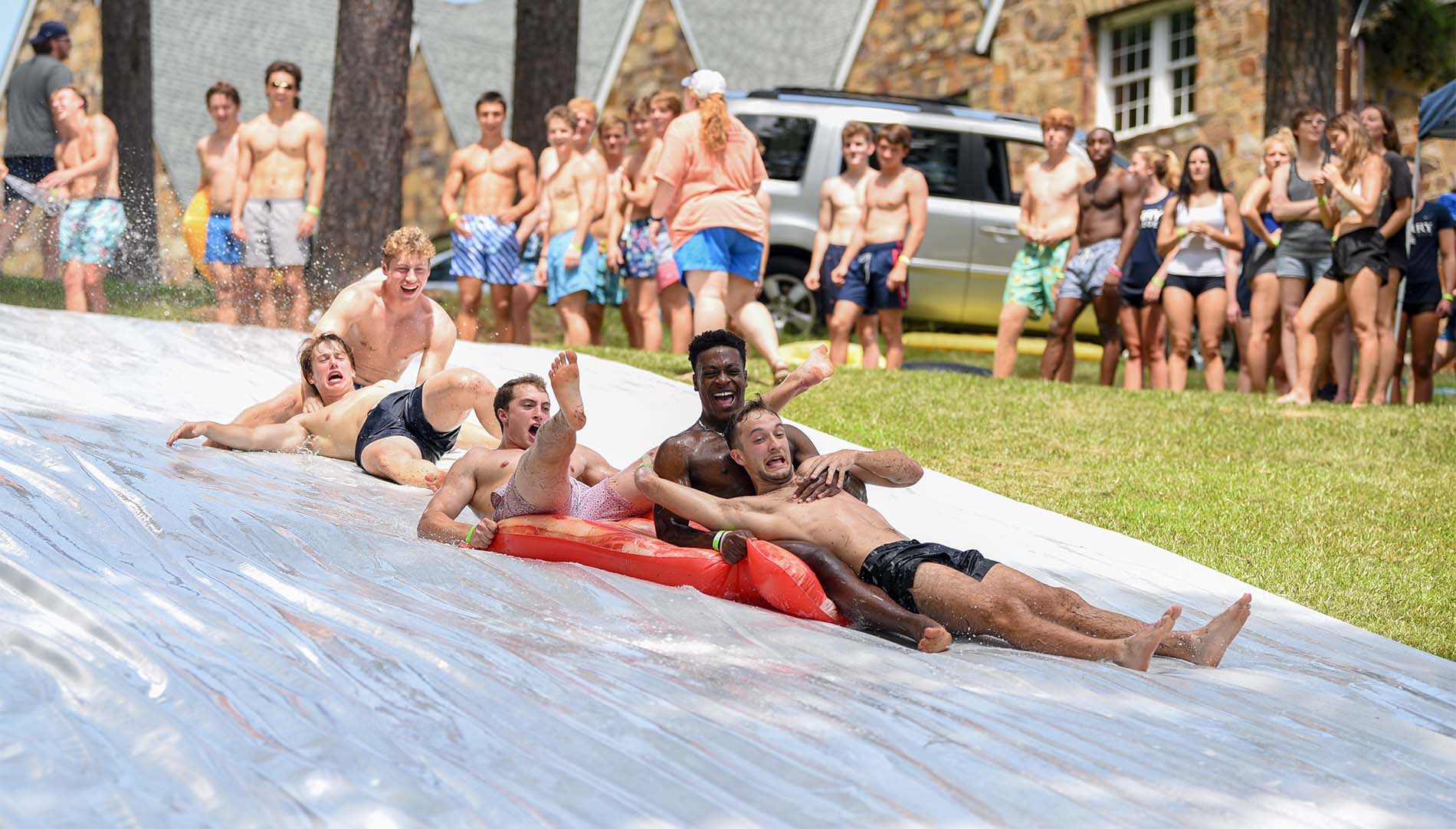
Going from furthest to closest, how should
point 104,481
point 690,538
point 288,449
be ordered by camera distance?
point 288,449
point 104,481
point 690,538

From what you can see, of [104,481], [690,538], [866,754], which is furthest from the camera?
[104,481]

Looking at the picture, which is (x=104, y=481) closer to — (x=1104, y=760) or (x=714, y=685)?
(x=714, y=685)

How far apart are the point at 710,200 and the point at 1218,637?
4.64m

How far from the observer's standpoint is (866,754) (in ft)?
10.2

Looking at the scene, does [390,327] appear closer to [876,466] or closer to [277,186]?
[876,466]

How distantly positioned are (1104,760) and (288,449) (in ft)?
14.7

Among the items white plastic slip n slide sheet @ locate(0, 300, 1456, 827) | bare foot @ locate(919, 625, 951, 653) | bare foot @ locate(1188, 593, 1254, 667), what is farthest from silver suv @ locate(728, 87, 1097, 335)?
bare foot @ locate(919, 625, 951, 653)

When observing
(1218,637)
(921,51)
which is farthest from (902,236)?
(921,51)

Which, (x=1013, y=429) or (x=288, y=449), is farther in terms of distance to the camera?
(x=1013, y=429)

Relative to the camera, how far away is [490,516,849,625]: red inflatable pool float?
4363 millimetres

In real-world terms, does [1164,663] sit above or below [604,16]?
below

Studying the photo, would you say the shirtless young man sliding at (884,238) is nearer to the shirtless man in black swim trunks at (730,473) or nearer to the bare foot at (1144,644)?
the shirtless man in black swim trunks at (730,473)

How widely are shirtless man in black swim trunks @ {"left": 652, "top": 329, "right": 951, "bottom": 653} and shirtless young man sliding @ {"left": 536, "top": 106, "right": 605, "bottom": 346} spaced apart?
17.8ft

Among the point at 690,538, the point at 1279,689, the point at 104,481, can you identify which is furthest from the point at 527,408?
the point at 1279,689
